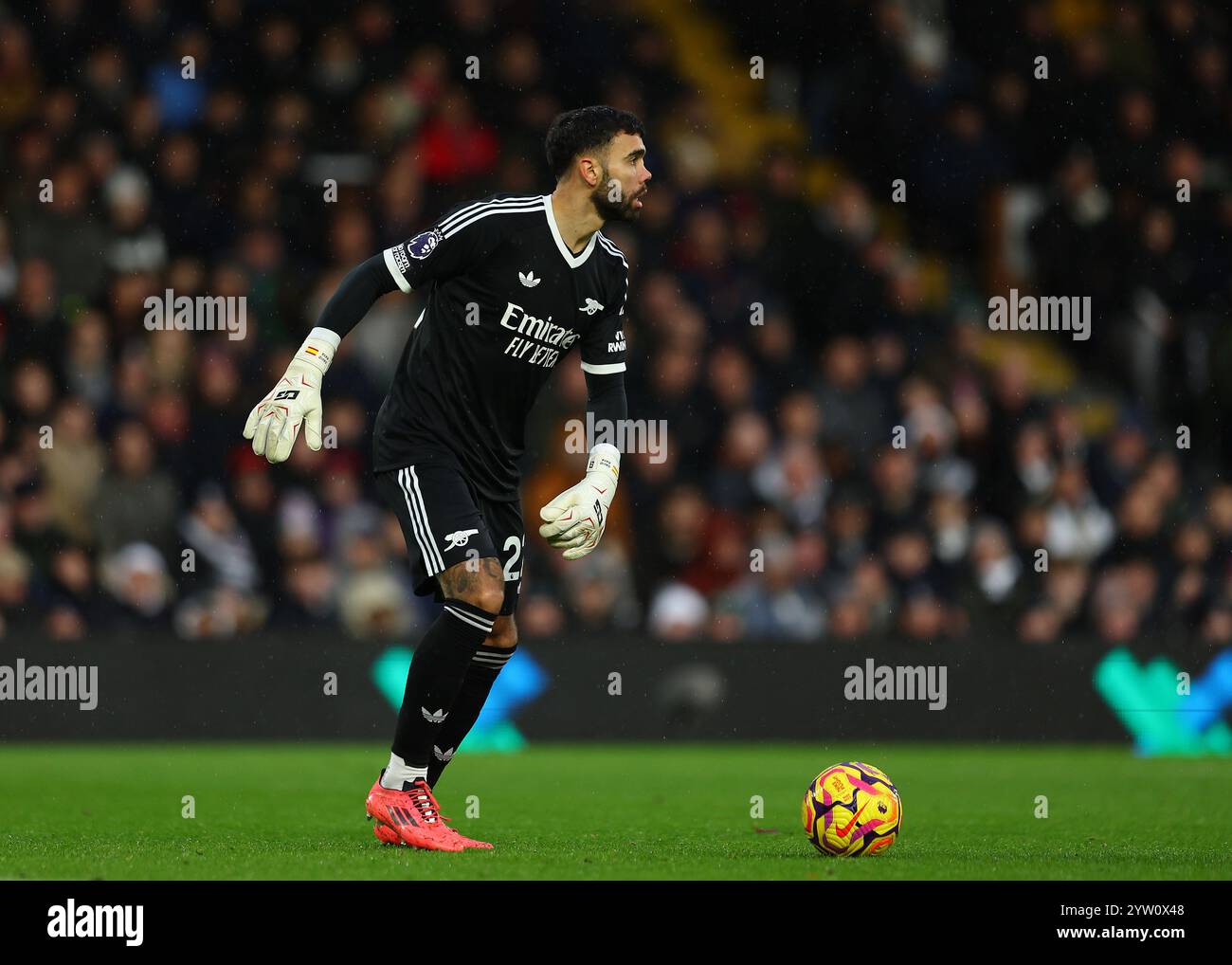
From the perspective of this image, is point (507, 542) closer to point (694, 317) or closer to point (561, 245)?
point (561, 245)

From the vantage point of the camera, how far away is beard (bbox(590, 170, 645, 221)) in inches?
275

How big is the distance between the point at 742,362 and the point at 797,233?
1446mm

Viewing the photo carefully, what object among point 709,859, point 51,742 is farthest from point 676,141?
point 709,859

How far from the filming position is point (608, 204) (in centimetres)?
700

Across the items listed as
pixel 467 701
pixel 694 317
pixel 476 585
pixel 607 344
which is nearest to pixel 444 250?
pixel 607 344

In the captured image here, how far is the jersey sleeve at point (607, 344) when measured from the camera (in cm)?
732

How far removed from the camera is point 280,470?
13.1 metres

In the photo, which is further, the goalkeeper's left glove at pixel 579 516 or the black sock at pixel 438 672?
the goalkeeper's left glove at pixel 579 516

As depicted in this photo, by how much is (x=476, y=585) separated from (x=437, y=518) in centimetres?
28

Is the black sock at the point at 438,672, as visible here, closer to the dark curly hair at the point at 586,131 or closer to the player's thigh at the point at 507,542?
the player's thigh at the point at 507,542

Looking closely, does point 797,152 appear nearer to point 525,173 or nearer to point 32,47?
point 525,173

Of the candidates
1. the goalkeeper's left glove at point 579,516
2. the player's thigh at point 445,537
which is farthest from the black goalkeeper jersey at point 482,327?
the goalkeeper's left glove at point 579,516

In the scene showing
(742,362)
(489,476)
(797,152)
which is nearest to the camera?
(489,476)

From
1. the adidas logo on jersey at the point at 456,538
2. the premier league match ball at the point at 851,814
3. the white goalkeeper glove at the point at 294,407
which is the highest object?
the white goalkeeper glove at the point at 294,407
